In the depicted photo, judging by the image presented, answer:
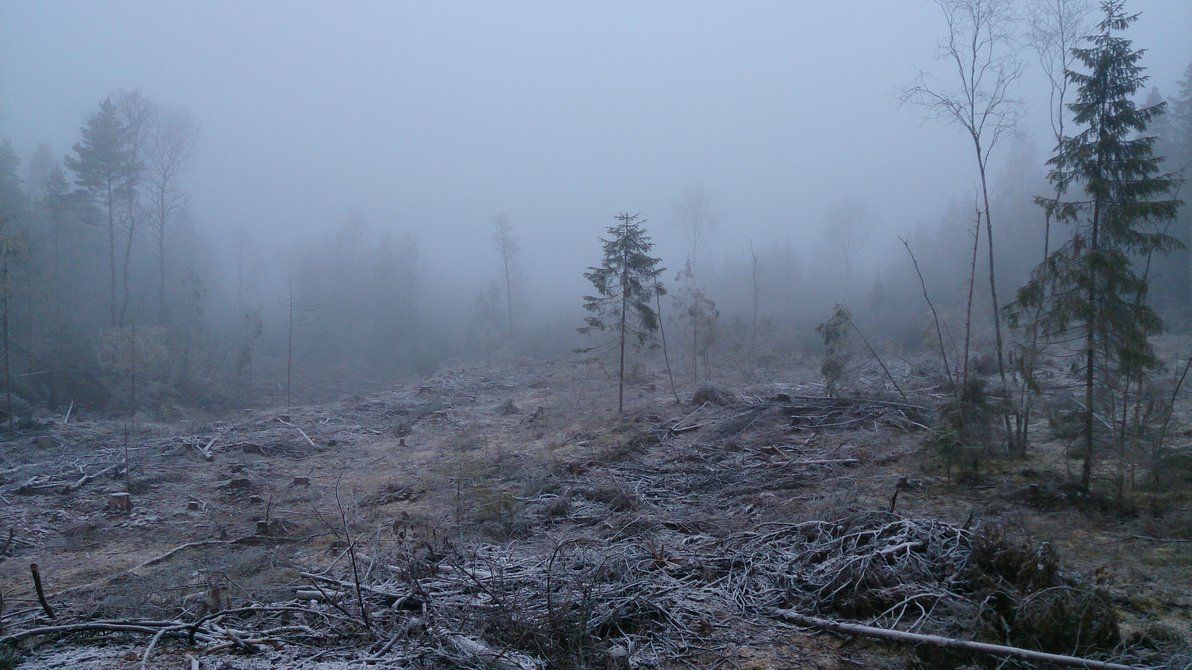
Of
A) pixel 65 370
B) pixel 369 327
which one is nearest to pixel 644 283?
pixel 65 370

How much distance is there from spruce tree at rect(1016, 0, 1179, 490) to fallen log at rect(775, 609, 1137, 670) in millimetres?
5649

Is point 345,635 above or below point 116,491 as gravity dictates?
above

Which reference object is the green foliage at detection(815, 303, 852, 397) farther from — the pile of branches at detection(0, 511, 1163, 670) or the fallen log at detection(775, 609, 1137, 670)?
the fallen log at detection(775, 609, 1137, 670)

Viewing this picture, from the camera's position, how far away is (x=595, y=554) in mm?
6676

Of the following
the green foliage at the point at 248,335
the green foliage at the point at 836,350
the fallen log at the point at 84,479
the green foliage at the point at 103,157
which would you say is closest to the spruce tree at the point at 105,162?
the green foliage at the point at 103,157

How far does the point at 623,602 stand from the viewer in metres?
5.42

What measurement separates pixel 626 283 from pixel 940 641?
1589 centimetres

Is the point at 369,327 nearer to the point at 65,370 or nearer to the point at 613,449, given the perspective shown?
the point at 65,370

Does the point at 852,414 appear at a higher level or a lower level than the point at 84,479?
higher

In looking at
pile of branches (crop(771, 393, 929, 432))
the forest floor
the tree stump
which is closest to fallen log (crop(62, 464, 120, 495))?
the forest floor

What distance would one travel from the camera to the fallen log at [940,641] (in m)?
4.13

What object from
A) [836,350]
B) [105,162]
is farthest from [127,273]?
[836,350]

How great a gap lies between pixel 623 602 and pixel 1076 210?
27.0 ft

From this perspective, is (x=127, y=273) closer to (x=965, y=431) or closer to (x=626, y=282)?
(x=626, y=282)
